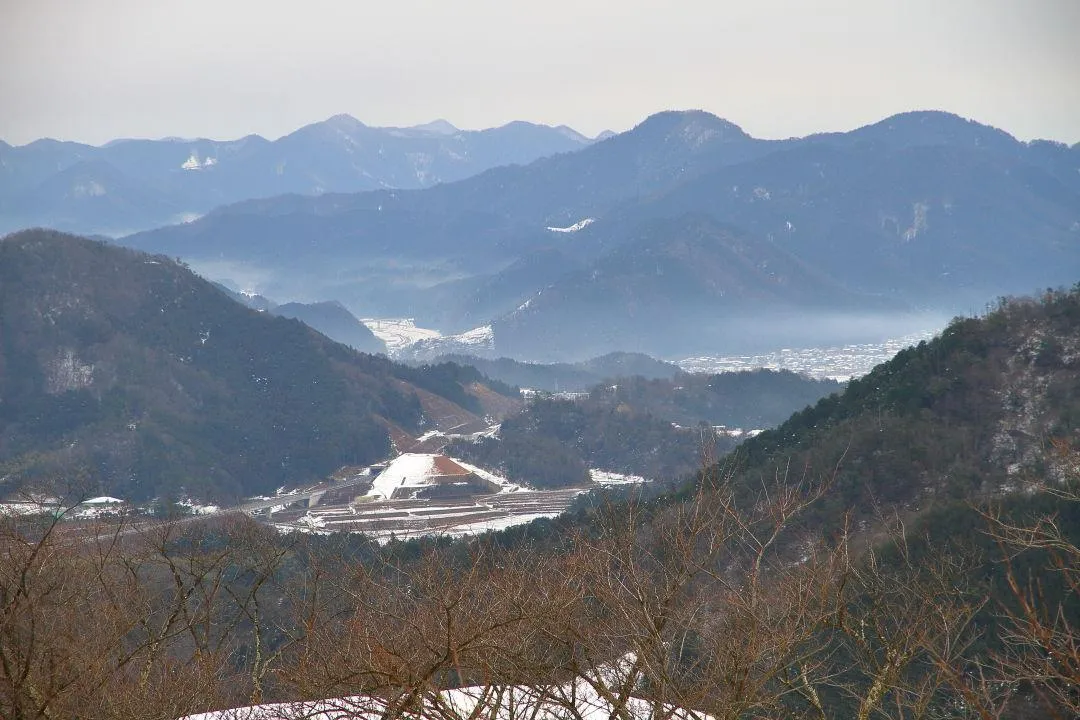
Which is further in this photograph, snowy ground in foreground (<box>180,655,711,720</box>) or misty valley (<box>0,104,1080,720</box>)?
misty valley (<box>0,104,1080,720</box>)

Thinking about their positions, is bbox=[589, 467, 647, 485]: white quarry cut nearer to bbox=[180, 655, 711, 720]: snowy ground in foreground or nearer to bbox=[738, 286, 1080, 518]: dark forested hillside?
bbox=[738, 286, 1080, 518]: dark forested hillside

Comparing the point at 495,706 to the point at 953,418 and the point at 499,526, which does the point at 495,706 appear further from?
the point at 499,526

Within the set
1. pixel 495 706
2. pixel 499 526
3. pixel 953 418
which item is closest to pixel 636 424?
pixel 499 526

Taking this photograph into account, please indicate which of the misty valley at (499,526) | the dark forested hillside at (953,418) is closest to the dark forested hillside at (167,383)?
the misty valley at (499,526)

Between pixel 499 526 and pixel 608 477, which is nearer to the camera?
pixel 499 526

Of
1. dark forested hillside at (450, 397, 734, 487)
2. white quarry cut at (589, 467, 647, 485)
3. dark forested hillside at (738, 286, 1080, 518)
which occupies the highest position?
dark forested hillside at (738, 286, 1080, 518)

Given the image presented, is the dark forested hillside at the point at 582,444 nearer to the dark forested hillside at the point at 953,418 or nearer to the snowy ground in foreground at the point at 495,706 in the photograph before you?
the dark forested hillside at the point at 953,418

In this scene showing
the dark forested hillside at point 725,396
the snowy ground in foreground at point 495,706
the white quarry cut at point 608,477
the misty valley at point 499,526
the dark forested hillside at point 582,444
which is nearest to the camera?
the snowy ground in foreground at point 495,706

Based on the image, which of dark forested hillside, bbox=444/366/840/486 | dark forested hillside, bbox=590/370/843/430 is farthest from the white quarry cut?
dark forested hillside, bbox=590/370/843/430

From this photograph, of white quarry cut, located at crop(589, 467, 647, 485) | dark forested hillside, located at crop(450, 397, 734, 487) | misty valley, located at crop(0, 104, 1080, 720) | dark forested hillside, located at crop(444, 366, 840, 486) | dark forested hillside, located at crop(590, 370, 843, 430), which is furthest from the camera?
dark forested hillside, located at crop(590, 370, 843, 430)
